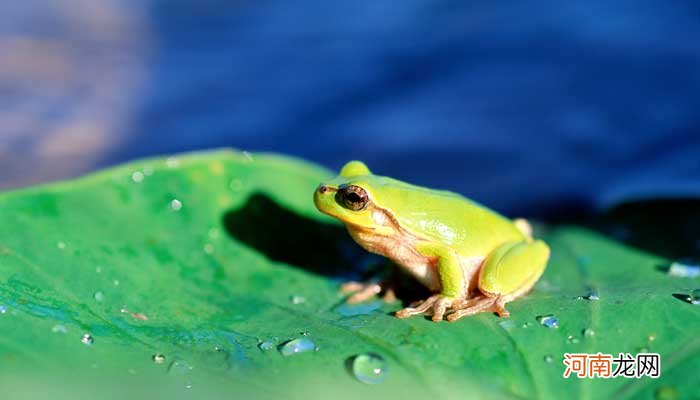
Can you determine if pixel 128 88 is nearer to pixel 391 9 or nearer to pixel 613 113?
pixel 391 9

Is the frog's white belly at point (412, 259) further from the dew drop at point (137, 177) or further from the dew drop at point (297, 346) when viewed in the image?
the dew drop at point (137, 177)

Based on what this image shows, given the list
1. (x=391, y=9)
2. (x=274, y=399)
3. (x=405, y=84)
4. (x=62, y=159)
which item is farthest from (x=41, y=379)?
(x=391, y=9)

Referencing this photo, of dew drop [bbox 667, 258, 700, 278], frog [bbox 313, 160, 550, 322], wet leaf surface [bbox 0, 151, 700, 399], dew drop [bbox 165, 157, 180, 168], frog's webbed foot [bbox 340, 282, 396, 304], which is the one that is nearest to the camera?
wet leaf surface [bbox 0, 151, 700, 399]

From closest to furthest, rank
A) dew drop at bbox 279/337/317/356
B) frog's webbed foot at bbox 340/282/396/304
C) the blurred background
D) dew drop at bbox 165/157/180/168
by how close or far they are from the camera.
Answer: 1. dew drop at bbox 279/337/317/356
2. frog's webbed foot at bbox 340/282/396/304
3. dew drop at bbox 165/157/180/168
4. the blurred background

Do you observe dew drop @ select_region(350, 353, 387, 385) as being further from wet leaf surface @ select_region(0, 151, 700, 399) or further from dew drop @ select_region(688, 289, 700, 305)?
dew drop @ select_region(688, 289, 700, 305)

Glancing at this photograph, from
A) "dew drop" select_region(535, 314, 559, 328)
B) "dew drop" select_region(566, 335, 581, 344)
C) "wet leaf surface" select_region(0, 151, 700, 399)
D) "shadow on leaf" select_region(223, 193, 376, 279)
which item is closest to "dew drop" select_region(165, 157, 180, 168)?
"wet leaf surface" select_region(0, 151, 700, 399)

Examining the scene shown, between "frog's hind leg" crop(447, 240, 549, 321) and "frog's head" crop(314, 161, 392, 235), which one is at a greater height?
"frog's head" crop(314, 161, 392, 235)

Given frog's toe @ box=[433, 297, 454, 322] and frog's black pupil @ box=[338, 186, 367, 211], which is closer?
frog's toe @ box=[433, 297, 454, 322]

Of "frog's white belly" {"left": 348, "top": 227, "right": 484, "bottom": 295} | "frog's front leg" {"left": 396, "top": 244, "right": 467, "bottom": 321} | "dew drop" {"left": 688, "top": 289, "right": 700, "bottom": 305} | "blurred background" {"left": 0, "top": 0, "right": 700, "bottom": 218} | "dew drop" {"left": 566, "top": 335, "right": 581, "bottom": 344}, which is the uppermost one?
"blurred background" {"left": 0, "top": 0, "right": 700, "bottom": 218}
